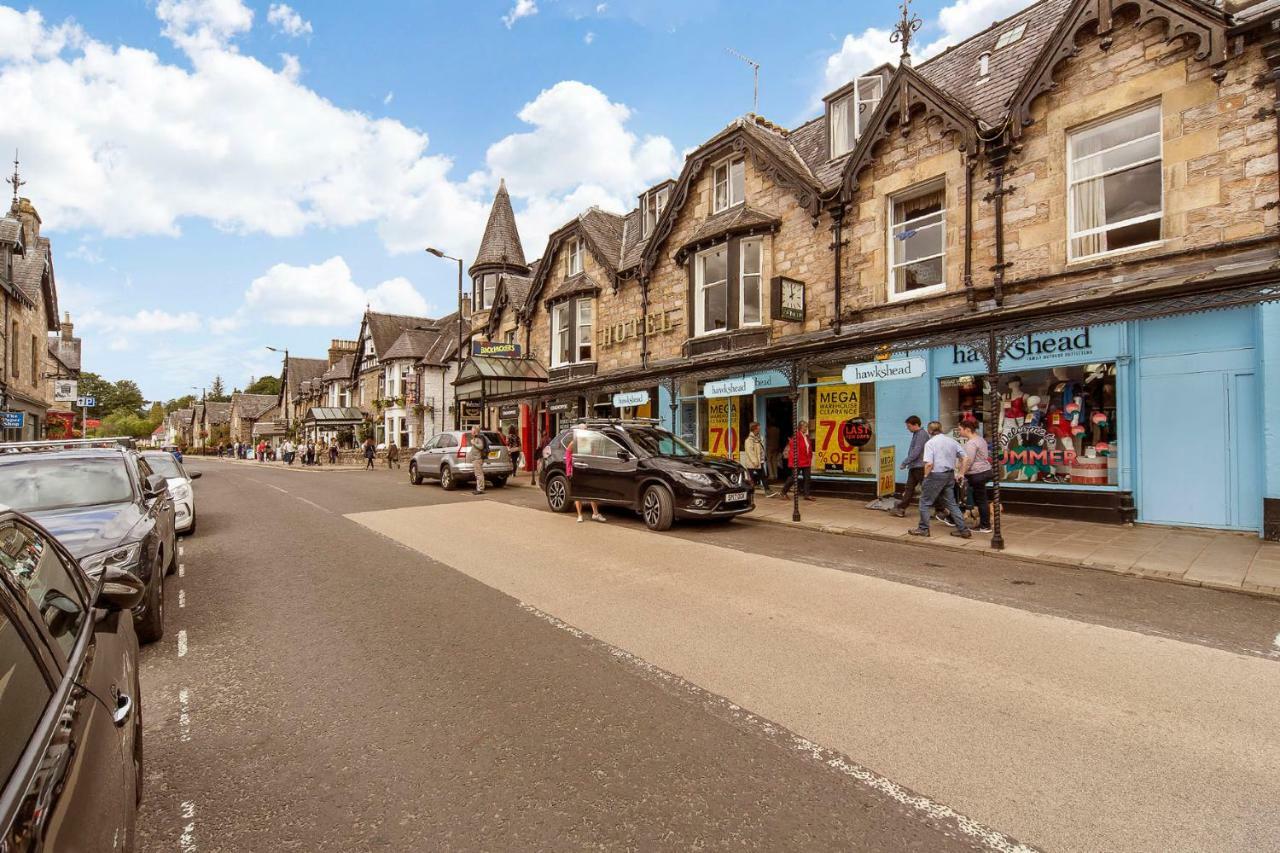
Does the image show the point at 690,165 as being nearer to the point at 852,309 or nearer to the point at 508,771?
the point at 852,309

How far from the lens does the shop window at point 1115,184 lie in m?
9.88

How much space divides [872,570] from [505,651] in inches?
187

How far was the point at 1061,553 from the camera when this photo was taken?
26.5 feet

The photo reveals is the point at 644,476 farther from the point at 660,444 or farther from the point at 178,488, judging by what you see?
the point at 178,488

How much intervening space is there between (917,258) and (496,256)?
2498cm

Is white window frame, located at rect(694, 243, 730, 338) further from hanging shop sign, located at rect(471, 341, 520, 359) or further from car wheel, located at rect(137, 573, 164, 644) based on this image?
car wheel, located at rect(137, 573, 164, 644)

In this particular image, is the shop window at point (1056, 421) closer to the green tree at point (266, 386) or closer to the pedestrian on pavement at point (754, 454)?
the pedestrian on pavement at point (754, 454)

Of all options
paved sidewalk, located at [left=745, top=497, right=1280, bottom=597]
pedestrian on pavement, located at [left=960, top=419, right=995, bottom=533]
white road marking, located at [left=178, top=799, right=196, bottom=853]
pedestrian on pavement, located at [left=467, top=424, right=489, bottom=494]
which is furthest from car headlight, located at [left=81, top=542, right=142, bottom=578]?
pedestrian on pavement, located at [left=467, top=424, right=489, bottom=494]

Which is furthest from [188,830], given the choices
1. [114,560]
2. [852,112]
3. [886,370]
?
[852,112]

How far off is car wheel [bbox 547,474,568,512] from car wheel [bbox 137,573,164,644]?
770cm

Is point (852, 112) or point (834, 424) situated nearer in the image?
point (834, 424)

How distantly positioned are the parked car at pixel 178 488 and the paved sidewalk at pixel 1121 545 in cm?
968

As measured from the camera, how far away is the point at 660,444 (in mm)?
11703

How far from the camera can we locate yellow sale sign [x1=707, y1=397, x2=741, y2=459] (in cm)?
1681
